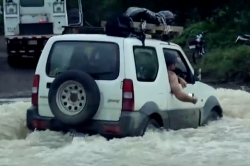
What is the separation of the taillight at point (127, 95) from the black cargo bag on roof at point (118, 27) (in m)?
0.71

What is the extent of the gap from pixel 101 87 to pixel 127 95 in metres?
0.35

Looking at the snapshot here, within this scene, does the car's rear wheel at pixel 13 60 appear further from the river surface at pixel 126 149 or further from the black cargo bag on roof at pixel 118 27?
the black cargo bag on roof at pixel 118 27

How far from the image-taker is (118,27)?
8.55 m

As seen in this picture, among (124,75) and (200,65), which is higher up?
(124,75)

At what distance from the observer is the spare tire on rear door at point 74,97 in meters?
8.17

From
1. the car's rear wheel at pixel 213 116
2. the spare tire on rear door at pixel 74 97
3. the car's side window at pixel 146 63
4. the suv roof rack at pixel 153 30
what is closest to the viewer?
the spare tire on rear door at pixel 74 97

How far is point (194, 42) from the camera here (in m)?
23.8

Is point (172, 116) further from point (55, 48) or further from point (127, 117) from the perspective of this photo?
point (55, 48)

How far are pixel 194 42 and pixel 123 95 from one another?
51.9 feet

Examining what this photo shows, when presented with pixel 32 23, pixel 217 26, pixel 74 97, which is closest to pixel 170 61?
pixel 74 97

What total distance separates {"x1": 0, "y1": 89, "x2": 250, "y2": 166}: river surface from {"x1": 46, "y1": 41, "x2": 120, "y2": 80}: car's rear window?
0.82 meters

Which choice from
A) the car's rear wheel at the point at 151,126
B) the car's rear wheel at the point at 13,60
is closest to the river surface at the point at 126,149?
the car's rear wheel at the point at 151,126

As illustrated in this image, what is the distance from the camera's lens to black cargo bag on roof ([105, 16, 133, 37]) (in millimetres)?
8562

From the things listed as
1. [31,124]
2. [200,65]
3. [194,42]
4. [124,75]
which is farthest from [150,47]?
[194,42]
